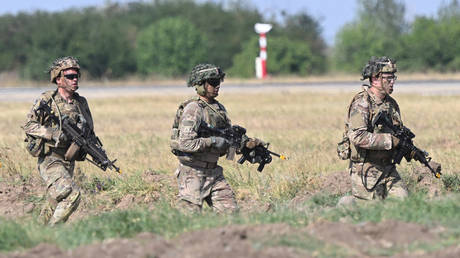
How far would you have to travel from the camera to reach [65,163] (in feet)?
30.0

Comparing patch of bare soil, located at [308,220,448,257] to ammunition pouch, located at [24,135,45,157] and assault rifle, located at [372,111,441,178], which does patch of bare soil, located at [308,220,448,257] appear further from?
ammunition pouch, located at [24,135,45,157]

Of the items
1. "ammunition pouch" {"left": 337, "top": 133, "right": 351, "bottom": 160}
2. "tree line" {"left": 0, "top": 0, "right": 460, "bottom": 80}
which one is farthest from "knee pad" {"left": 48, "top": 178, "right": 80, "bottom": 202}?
"tree line" {"left": 0, "top": 0, "right": 460, "bottom": 80}

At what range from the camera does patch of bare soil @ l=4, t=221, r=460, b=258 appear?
6.08 meters

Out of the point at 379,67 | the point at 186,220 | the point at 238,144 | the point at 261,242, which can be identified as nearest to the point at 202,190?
the point at 238,144

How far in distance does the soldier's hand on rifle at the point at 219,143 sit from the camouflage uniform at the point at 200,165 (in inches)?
1.9

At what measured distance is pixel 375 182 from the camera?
8875 mm

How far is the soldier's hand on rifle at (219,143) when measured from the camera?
8.45 metres

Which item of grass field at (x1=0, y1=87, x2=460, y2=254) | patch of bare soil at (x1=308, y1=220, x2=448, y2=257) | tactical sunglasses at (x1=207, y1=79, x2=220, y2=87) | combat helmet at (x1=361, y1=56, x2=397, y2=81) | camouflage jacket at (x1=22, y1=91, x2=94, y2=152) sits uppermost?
combat helmet at (x1=361, y1=56, x2=397, y2=81)

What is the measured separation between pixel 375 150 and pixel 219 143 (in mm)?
1581

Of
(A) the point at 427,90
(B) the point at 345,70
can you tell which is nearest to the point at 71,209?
(A) the point at 427,90

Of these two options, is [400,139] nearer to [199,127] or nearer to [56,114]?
[199,127]

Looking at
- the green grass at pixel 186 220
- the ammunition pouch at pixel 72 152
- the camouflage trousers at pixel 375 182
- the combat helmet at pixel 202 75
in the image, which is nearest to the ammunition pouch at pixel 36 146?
the ammunition pouch at pixel 72 152

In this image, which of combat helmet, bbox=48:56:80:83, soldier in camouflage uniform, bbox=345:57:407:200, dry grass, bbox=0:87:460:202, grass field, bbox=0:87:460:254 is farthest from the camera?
dry grass, bbox=0:87:460:202

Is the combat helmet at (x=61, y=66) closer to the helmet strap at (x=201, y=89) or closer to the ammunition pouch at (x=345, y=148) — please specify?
the helmet strap at (x=201, y=89)
